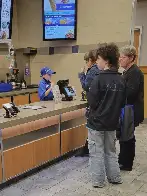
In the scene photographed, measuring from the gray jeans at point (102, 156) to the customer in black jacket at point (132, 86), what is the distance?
49 centimetres

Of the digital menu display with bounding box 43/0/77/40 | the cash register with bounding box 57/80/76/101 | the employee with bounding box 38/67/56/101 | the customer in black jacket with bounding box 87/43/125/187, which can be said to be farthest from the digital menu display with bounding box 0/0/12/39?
the customer in black jacket with bounding box 87/43/125/187

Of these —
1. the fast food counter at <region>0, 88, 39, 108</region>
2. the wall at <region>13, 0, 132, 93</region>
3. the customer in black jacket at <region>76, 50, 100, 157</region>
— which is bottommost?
the fast food counter at <region>0, 88, 39, 108</region>

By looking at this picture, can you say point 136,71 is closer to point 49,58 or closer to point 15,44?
point 49,58

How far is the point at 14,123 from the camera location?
2.99m

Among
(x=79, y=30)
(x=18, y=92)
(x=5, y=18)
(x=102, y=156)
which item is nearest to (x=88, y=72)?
(x=102, y=156)

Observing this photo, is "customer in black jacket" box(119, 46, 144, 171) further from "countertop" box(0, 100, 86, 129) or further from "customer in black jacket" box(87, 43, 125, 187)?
"countertop" box(0, 100, 86, 129)

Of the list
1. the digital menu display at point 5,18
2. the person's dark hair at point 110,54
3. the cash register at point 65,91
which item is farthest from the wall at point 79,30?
the person's dark hair at point 110,54

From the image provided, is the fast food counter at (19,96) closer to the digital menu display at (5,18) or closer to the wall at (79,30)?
the wall at (79,30)

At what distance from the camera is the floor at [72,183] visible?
304 centimetres

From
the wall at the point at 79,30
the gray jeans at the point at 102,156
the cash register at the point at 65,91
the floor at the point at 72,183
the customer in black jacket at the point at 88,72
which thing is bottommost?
the floor at the point at 72,183

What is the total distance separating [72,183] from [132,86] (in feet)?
4.52

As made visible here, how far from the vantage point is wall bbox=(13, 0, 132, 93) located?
512 centimetres

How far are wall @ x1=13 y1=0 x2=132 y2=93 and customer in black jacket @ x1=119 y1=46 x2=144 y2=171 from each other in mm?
1734

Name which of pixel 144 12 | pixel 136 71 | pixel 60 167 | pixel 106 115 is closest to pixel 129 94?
pixel 136 71
